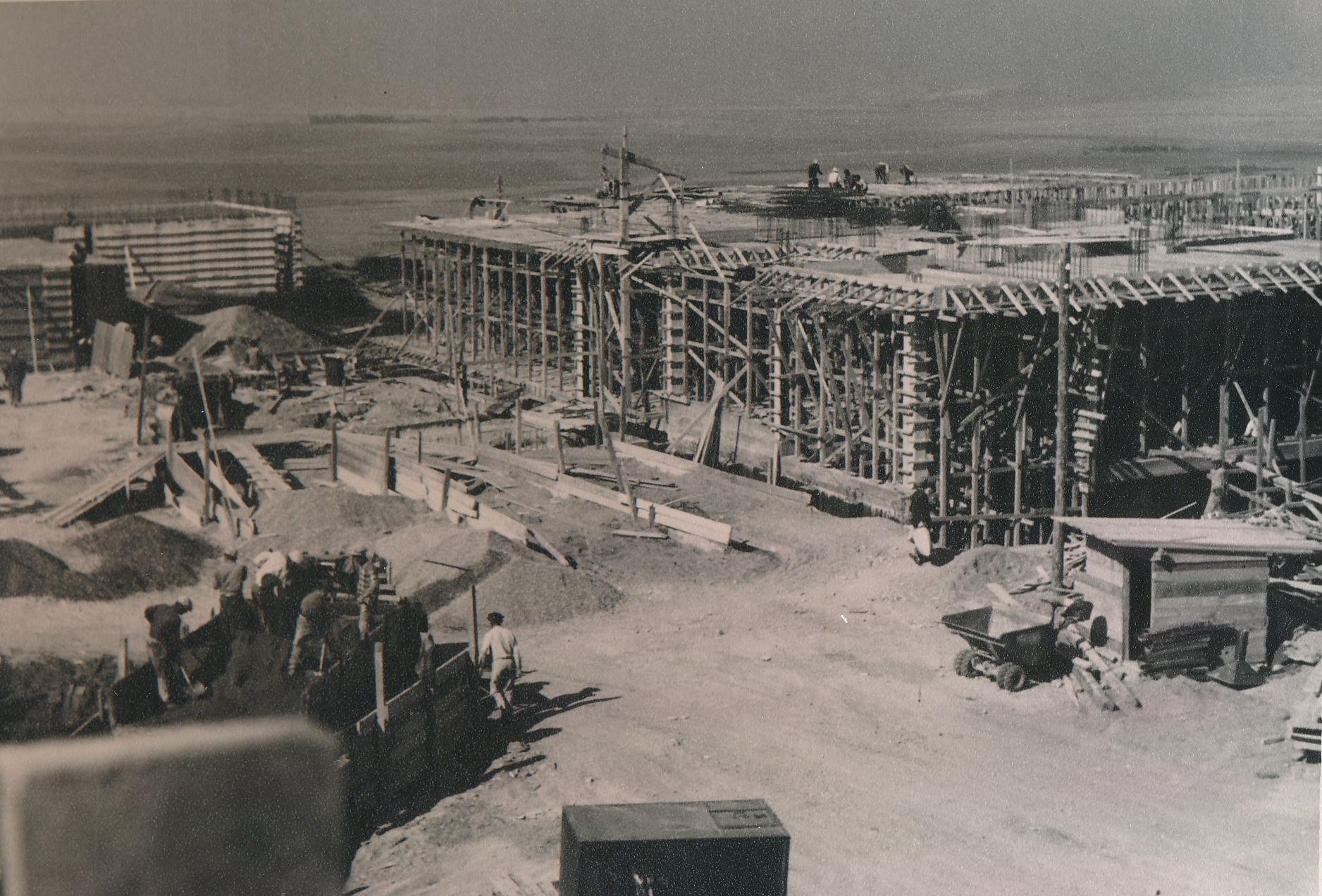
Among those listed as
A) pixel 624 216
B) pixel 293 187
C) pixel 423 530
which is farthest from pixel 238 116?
pixel 423 530

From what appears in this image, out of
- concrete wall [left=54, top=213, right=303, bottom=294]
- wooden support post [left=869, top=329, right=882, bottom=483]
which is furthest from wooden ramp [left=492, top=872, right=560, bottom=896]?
concrete wall [left=54, top=213, right=303, bottom=294]

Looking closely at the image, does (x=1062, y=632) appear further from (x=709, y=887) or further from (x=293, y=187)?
(x=293, y=187)

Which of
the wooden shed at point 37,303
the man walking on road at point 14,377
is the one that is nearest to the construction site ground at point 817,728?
the man walking on road at point 14,377

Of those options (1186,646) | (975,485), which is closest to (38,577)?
(975,485)

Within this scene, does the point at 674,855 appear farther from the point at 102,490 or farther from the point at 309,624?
the point at 102,490

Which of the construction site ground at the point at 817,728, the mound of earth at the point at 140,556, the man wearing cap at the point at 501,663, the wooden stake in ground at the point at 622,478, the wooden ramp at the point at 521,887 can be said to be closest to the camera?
the wooden ramp at the point at 521,887

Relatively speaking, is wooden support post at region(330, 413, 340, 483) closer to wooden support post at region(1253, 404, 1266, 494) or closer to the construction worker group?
the construction worker group

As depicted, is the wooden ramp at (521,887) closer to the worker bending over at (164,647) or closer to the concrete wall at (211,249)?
the worker bending over at (164,647)
